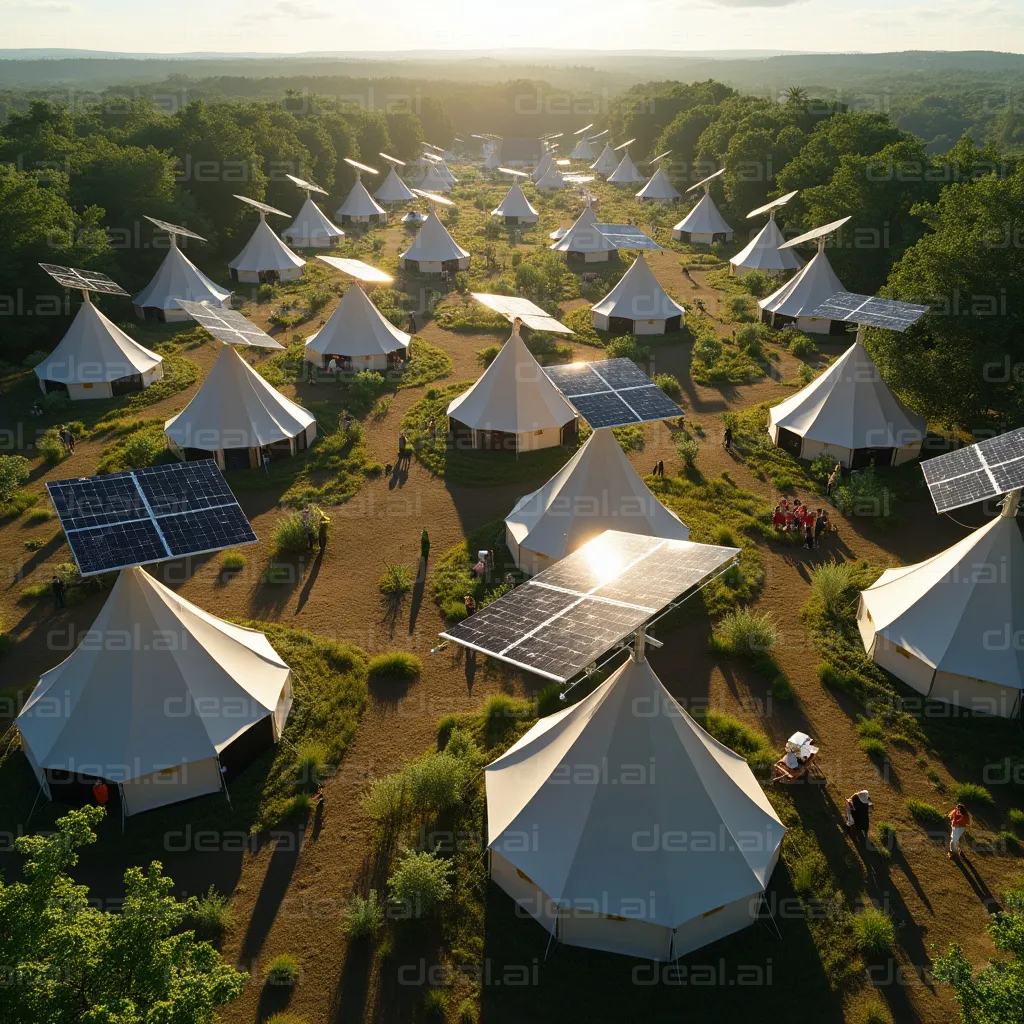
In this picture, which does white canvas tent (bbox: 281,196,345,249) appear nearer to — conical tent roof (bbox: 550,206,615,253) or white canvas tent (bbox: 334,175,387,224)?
white canvas tent (bbox: 334,175,387,224)

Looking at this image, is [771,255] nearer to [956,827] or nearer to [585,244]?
[585,244]

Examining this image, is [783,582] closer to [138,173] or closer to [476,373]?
[476,373]

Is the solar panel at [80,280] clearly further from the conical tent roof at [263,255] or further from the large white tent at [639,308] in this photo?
the large white tent at [639,308]

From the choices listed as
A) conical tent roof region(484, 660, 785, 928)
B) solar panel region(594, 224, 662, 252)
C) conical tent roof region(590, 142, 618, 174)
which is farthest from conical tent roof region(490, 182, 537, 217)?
conical tent roof region(484, 660, 785, 928)

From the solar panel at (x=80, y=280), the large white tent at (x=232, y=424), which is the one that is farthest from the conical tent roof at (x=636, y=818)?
the solar panel at (x=80, y=280)

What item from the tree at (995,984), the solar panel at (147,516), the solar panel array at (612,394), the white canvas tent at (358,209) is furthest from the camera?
the white canvas tent at (358,209)

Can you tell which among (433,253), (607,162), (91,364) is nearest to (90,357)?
(91,364)
